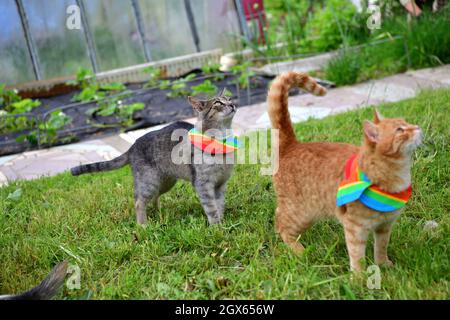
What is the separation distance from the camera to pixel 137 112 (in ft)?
22.2

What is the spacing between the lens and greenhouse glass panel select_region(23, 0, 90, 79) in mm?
8031

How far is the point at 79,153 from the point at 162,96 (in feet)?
6.84

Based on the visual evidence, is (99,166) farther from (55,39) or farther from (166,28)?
(166,28)

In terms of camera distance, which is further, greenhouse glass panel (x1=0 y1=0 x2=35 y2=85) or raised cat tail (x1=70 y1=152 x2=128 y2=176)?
greenhouse glass panel (x1=0 y1=0 x2=35 y2=85)

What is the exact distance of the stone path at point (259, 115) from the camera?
5.25m

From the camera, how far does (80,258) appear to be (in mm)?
3127

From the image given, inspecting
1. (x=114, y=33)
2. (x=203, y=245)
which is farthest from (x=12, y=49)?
(x=203, y=245)

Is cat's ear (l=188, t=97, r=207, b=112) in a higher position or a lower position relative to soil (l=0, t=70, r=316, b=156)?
higher

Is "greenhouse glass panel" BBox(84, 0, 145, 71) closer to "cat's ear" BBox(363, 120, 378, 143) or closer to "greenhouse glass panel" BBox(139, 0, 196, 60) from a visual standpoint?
"greenhouse glass panel" BBox(139, 0, 196, 60)

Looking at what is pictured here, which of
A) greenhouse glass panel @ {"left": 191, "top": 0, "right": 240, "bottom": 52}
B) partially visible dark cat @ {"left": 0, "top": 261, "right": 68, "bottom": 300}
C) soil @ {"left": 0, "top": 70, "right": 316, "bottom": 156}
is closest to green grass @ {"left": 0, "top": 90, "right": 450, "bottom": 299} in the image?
partially visible dark cat @ {"left": 0, "top": 261, "right": 68, "bottom": 300}

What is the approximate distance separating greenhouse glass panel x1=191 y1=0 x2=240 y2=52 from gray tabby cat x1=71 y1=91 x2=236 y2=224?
544 centimetres

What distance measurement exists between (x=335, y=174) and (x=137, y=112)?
14.4ft

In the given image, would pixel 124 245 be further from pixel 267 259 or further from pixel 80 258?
pixel 267 259
